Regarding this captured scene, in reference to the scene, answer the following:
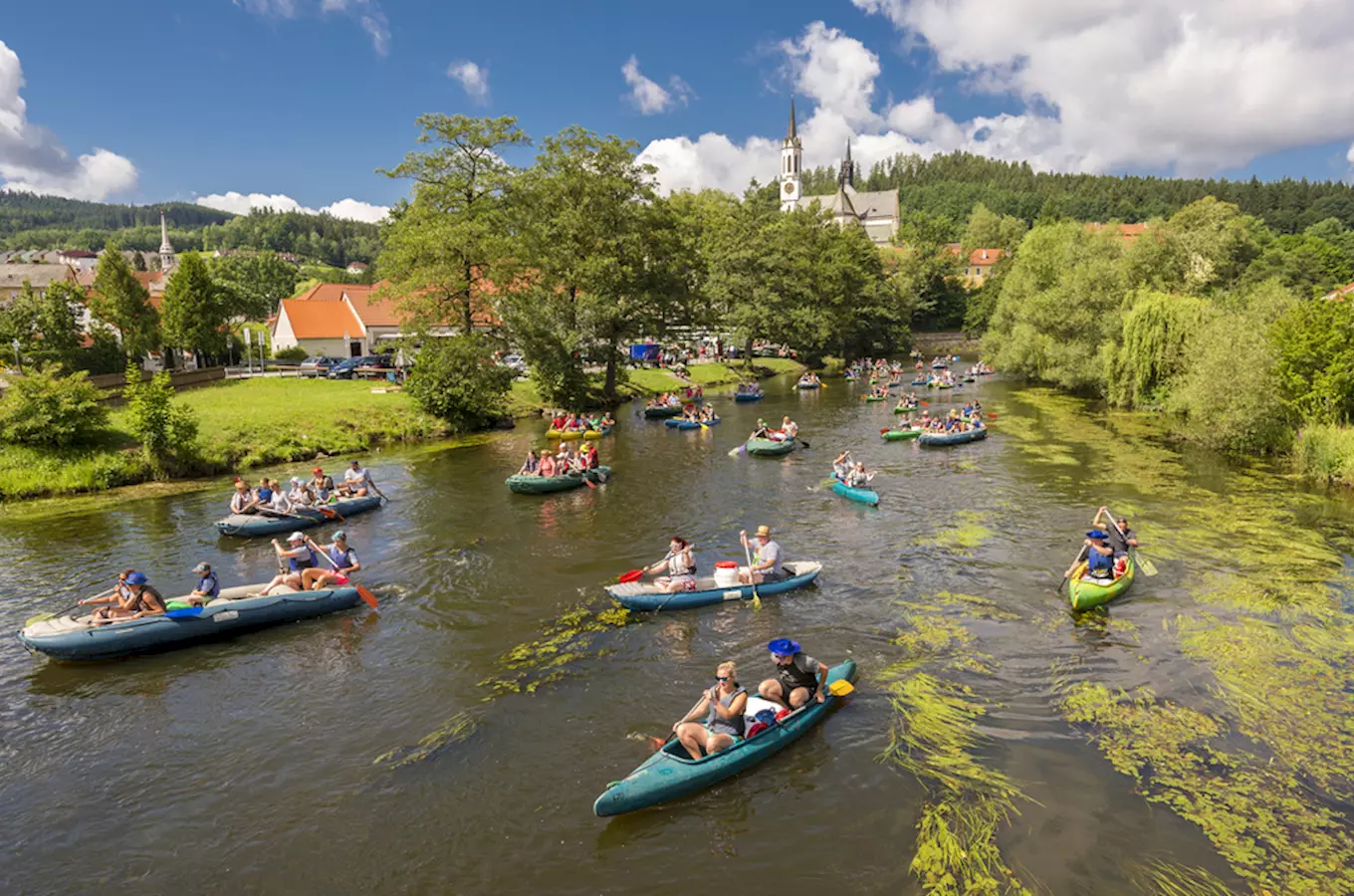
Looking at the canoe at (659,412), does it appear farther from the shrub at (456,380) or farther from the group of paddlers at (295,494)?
the group of paddlers at (295,494)

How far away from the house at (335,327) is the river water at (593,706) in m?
46.1

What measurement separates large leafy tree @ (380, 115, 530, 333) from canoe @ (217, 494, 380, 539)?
835 inches

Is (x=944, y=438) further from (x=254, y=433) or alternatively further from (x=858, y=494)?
(x=254, y=433)

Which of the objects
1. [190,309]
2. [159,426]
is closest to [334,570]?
[159,426]

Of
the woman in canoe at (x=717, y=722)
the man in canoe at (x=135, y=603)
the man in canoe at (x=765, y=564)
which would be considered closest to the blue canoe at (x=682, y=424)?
the man in canoe at (x=765, y=564)

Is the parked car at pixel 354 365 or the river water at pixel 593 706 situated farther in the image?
the parked car at pixel 354 365

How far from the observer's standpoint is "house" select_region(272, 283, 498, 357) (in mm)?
69750

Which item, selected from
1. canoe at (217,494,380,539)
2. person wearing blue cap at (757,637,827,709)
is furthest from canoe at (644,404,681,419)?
person wearing blue cap at (757,637,827,709)

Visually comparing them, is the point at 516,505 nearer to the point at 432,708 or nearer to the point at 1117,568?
the point at 432,708

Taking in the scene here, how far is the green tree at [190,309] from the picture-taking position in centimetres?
5278

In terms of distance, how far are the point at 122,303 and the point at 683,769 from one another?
54.7 metres

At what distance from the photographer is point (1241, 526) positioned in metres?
24.1

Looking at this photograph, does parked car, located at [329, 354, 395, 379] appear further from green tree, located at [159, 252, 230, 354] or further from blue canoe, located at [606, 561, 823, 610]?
blue canoe, located at [606, 561, 823, 610]

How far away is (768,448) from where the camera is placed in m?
37.3
